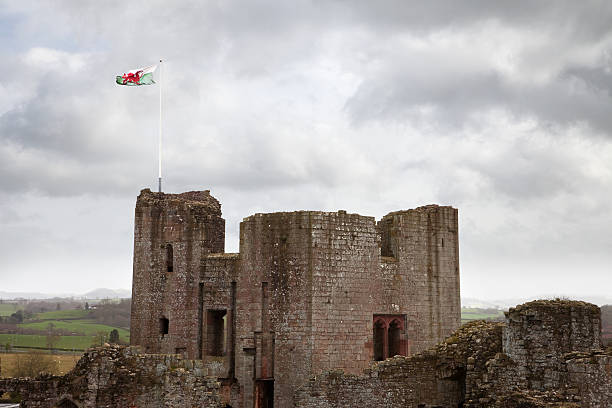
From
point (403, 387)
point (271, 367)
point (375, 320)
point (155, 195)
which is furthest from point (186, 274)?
point (403, 387)

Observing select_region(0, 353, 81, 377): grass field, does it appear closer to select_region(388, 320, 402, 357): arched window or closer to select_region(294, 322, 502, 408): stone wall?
select_region(388, 320, 402, 357): arched window

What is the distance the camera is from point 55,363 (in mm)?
60188

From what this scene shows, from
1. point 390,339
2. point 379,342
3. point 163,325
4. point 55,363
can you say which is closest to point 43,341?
point 55,363

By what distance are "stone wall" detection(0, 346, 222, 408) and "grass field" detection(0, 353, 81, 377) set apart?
38.8m

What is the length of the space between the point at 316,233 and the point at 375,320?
12.9 ft

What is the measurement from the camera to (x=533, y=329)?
58.1 ft

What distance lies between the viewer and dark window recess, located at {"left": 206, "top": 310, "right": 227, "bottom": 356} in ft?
87.9

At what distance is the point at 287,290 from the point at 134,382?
20.3 ft

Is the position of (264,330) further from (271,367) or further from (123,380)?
(123,380)

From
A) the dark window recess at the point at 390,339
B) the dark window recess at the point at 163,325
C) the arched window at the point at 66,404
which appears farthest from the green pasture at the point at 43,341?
the arched window at the point at 66,404

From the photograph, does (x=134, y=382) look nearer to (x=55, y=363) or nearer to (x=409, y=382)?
(x=409, y=382)

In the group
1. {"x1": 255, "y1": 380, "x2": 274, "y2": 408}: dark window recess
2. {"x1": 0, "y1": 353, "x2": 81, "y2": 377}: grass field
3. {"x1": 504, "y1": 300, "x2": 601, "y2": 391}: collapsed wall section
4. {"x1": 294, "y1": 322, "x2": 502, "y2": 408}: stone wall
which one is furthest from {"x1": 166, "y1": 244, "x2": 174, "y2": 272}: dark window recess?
{"x1": 0, "y1": 353, "x2": 81, "y2": 377}: grass field

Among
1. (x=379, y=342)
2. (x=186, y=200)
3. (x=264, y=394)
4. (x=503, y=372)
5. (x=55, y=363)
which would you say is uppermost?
(x=186, y=200)

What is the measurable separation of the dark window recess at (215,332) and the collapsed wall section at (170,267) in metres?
0.38
